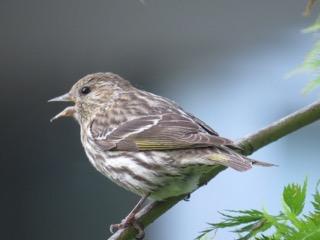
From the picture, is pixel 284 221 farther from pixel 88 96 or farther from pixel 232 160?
pixel 88 96

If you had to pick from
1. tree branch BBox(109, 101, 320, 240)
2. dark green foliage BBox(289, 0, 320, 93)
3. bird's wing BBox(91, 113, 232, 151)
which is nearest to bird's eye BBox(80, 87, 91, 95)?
bird's wing BBox(91, 113, 232, 151)

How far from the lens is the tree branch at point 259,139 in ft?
8.46

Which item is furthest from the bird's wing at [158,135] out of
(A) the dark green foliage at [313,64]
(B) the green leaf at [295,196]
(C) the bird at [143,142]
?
(B) the green leaf at [295,196]

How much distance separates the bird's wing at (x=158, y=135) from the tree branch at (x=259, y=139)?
141 millimetres

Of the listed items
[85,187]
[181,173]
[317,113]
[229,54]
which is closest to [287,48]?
[229,54]

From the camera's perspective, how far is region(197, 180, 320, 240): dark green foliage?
5.25ft

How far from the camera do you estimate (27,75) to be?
23.5 feet

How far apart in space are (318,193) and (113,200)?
5234 millimetres

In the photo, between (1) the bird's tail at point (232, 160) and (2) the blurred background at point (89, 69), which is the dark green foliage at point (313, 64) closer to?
(1) the bird's tail at point (232, 160)

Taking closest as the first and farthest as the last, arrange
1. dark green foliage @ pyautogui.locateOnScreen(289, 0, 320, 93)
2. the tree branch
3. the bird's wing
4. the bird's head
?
dark green foliage @ pyautogui.locateOnScreen(289, 0, 320, 93), the tree branch, the bird's wing, the bird's head

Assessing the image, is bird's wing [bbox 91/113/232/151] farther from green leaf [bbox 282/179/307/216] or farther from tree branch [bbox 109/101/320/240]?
green leaf [bbox 282/179/307/216]

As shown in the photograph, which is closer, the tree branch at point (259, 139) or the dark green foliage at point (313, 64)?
the dark green foliage at point (313, 64)

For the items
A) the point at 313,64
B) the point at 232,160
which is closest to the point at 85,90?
the point at 232,160

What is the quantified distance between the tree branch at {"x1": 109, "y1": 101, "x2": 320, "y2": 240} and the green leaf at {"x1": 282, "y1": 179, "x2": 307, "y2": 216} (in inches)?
30.0
